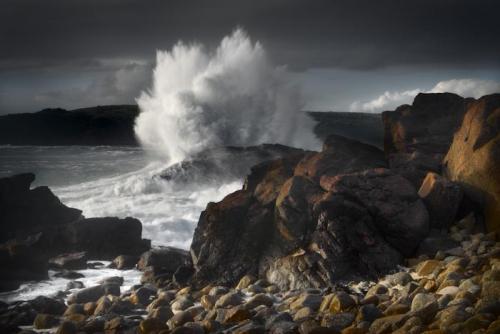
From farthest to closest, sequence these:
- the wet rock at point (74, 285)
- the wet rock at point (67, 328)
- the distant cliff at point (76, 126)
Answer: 1. the distant cliff at point (76, 126)
2. the wet rock at point (74, 285)
3. the wet rock at point (67, 328)

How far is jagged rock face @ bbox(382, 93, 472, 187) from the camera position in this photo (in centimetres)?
1848

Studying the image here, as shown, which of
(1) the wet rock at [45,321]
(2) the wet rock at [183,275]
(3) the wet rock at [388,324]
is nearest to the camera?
(3) the wet rock at [388,324]

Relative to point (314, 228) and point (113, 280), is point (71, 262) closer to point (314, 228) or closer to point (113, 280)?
point (113, 280)

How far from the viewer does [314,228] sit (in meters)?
13.8

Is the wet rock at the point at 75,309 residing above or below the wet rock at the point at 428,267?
below

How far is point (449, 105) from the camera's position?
19438 millimetres

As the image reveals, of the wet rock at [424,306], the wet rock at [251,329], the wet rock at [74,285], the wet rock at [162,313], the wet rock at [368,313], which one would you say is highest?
the wet rock at [424,306]

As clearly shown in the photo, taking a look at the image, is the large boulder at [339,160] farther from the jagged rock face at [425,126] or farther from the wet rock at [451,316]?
the wet rock at [451,316]

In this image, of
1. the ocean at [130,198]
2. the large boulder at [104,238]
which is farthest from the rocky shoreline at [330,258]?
the ocean at [130,198]

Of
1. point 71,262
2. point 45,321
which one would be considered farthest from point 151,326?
point 71,262

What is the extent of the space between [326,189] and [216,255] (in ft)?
→ 11.8

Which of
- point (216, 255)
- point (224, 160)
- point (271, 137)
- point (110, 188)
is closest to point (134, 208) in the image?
point (110, 188)

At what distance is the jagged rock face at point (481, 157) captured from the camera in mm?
13570

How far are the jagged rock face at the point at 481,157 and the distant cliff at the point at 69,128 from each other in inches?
2869
